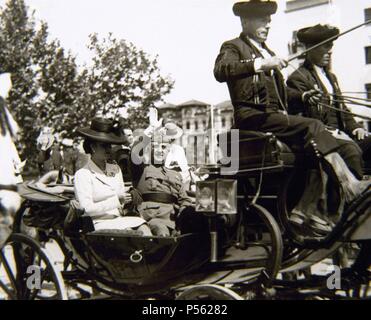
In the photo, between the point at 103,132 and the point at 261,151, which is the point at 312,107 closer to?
the point at 261,151

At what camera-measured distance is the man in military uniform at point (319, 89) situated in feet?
10.7

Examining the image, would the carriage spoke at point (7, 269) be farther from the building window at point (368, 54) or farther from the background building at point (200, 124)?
the building window at point (368, 54)

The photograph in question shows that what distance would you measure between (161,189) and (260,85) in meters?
1.25

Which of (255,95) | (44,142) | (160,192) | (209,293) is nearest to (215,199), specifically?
(209,293)

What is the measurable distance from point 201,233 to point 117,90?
4.35m

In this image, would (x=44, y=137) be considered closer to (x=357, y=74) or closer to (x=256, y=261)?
(x=256, y=261)

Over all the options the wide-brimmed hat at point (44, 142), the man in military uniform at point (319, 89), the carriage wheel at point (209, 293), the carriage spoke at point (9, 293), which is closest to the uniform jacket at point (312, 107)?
the man in military uniform at point (319, 89)

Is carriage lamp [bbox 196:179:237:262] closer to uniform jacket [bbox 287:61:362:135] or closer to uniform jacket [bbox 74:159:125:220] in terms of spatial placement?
uniform jacket [bbox 74:159:125:220]

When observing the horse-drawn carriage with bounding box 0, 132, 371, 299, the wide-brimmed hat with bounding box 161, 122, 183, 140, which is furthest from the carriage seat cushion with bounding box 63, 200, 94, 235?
the wide-brimmed hat with bounding box 161, 122, 183, 140

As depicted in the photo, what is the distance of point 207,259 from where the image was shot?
3.11 metres

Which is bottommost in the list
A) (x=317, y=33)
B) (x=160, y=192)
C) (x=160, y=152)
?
(x=160, y=192)

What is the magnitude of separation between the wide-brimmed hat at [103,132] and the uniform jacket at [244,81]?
80cm

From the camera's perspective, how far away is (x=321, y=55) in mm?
3406
